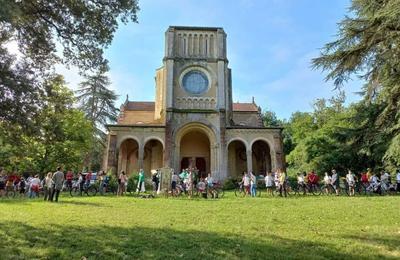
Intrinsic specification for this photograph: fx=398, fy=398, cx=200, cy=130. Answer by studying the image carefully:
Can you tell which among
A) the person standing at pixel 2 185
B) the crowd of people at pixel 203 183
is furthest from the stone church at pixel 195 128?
the person standing at pixel 2 185

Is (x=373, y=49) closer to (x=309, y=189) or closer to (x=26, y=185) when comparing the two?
(x=309, y=189)

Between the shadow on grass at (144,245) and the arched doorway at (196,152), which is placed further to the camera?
the arched doorway at (196,152)

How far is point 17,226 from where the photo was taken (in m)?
9.44

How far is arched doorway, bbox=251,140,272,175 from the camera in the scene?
3897cm

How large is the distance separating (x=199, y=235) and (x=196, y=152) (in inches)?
1208

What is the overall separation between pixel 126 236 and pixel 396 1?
281 inches

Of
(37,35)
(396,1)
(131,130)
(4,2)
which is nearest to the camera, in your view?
(4,2)

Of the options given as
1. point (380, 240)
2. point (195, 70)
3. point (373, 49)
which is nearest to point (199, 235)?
point (380, 240)

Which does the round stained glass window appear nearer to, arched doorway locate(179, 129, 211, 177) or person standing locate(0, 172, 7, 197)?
arched doorway locate(179, 129, 211, 177)

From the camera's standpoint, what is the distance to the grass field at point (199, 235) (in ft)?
23.5

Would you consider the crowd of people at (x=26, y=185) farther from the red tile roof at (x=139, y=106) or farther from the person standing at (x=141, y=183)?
the red tile roof at (x=139, y=106)

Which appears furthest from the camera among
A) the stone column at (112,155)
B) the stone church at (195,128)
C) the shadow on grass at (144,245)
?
the stone church at (195,128)

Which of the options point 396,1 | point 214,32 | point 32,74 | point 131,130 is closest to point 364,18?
point 396,1

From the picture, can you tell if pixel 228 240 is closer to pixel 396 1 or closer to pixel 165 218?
pixel 165 218
